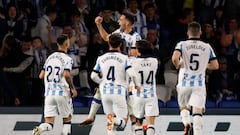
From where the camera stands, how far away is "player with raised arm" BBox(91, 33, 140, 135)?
55.7 feet

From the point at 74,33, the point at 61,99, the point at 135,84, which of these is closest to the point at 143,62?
the point at 135,84

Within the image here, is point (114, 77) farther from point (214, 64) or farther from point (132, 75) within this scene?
point (214, 64)

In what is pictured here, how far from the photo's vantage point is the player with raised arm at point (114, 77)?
17.0 metres

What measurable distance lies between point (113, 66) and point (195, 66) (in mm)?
1263

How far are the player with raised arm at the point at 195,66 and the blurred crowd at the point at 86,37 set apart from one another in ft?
8.43

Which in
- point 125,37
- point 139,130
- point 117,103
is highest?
point 125,37

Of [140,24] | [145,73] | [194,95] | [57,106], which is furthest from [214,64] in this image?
[140,24]

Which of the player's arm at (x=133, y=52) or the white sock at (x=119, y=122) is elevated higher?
the player's arm at (x=133, y=52)

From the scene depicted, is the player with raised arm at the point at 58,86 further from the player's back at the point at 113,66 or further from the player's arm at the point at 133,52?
the player's arm at the point at 133,52

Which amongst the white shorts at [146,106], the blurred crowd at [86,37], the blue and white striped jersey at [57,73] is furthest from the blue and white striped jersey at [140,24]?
the blue and white striped jersey at [57,73]

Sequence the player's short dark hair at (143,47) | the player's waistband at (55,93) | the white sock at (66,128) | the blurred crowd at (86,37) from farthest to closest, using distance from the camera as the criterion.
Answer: the blurred crowd at (86,37) < the white sock at (66,128) < the player's waistband at (55,93) < the player's short dark hair at (143,47)

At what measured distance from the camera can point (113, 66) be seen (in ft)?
55.7

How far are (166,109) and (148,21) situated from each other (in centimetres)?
205

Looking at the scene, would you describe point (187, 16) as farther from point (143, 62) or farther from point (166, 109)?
point (143, 62)
